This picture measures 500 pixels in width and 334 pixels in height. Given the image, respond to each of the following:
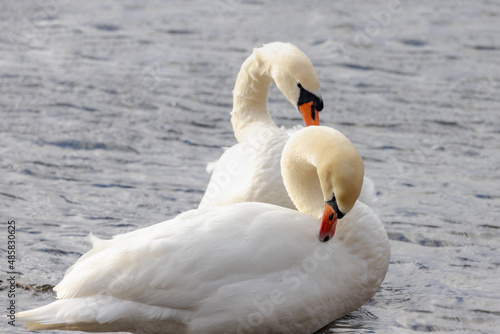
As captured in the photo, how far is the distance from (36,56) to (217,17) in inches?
111

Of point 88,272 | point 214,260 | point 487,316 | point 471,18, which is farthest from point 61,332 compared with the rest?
point 471,18

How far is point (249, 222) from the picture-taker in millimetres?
4773

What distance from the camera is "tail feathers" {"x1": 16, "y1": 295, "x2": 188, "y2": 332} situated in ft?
15.0

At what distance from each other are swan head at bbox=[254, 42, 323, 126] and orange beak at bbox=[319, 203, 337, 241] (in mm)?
1367

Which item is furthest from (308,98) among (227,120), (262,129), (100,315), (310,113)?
(227,120)

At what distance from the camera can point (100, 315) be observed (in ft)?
15.0

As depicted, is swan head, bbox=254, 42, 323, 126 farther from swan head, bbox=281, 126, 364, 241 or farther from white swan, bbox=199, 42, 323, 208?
swan head, bbox=281, 126, 364, 241

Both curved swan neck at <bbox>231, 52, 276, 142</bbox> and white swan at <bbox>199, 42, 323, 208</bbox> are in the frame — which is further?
curved swan neck at <bbox>231, 52, 276, 142</bbox>

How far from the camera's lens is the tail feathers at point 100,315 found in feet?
15.0

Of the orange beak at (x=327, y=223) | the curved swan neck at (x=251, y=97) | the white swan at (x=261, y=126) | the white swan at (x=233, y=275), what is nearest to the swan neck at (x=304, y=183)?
the white swan at (x=233, y=275)

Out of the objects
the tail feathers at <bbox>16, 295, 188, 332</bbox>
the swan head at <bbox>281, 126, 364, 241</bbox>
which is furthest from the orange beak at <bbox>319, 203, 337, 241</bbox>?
the tail feathers at <bbox>16, 295, 188, 332</bbox>

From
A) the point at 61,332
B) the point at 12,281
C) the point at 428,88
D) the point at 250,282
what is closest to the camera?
the point at 250,282

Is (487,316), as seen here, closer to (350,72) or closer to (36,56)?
(350,72)

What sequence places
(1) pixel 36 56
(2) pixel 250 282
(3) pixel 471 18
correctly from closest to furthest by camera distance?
(2) pixel 250 282 < (1) pixel 36 56 < (3) pixel 471 18
